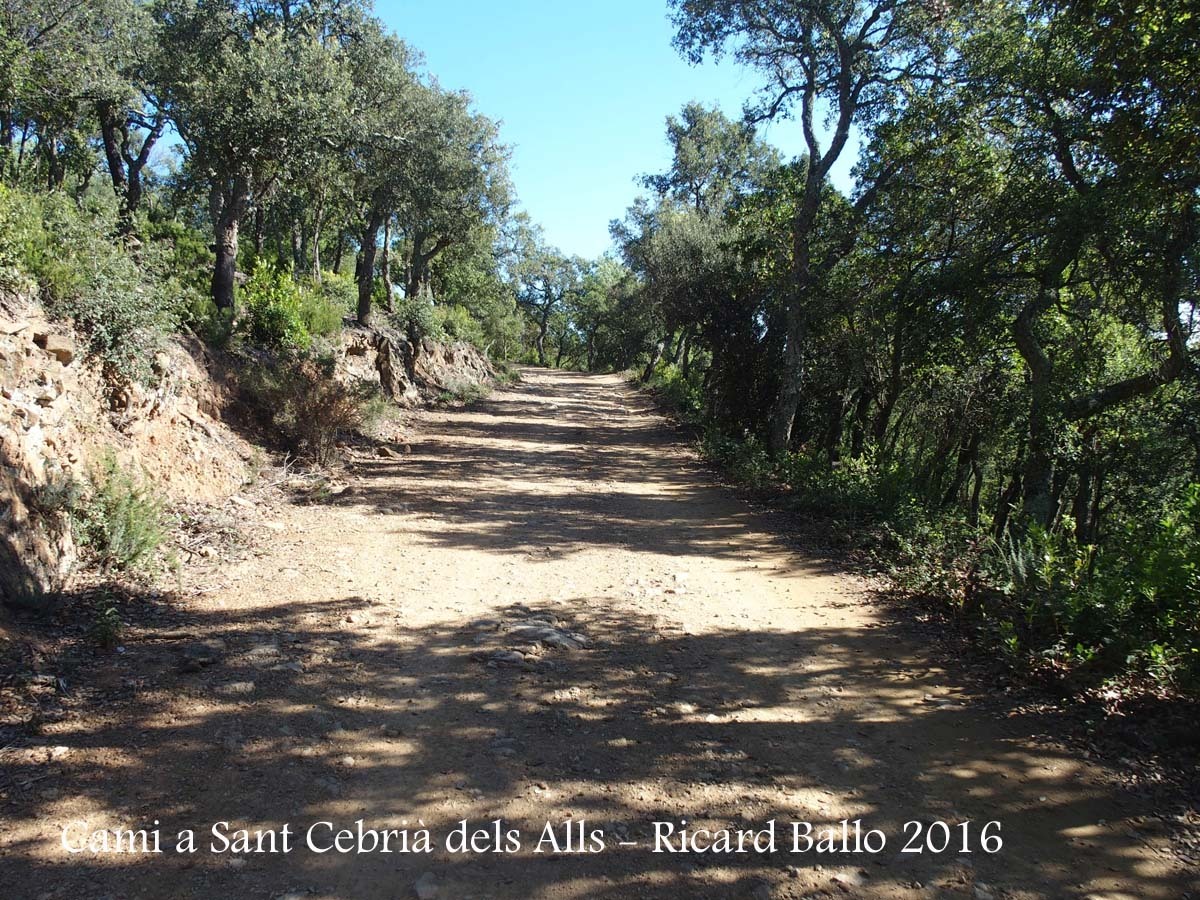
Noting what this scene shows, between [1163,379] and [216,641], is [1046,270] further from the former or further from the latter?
[216,641]

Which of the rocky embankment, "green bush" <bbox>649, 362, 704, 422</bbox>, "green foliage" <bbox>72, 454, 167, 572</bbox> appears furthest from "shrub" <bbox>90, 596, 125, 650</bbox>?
"green bush" <bbox>649, 362, 704, 422</bbox>

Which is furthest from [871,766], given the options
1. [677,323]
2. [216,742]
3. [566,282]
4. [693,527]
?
[566,282]

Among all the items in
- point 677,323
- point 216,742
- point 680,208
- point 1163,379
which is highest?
point 680,208

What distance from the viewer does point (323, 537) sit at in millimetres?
7297

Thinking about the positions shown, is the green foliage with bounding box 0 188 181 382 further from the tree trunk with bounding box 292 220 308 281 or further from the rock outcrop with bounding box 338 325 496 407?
the tree trunk with bounding box 292 220 308 281

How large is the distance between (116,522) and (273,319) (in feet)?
24.0

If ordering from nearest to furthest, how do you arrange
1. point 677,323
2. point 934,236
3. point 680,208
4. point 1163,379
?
point 1163,379 → point 934,236 → point 677,323 → point 680,208

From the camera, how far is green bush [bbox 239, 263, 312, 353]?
1160cm

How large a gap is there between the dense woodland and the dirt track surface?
4.63 ft

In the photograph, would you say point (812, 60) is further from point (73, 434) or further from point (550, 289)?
point (550, 289)

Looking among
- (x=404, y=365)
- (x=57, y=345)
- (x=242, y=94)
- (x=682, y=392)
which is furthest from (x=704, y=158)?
(x=57, y=345)

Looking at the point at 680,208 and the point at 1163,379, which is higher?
the point at 680,208

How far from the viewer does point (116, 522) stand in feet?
17.5

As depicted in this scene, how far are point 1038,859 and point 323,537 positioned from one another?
21.5 ft
